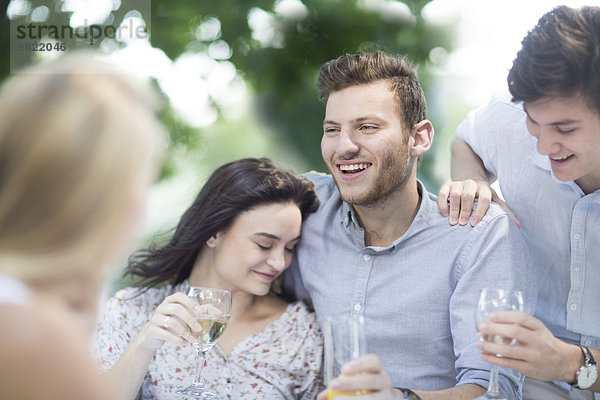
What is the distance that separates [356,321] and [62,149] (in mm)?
829

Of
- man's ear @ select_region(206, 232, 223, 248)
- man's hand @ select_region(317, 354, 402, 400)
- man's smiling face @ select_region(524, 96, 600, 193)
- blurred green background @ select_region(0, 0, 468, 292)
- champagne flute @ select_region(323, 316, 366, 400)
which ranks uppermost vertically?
blurred green background @ select_region(0, 0, 468, 292)

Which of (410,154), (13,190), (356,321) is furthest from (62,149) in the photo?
(410,154)

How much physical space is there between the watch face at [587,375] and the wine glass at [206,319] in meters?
1.18

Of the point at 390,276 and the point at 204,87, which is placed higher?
the point at 204,87

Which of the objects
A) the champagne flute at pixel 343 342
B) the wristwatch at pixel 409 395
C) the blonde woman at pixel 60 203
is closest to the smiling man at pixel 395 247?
the wristwatch at pixel 409 395

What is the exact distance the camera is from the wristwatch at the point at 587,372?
212 centimetres

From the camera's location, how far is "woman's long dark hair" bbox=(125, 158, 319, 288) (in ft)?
9.32

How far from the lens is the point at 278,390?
105 inches

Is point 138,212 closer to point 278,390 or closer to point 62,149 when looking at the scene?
point 62,149

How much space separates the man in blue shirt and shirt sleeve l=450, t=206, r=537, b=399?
0.37 ft

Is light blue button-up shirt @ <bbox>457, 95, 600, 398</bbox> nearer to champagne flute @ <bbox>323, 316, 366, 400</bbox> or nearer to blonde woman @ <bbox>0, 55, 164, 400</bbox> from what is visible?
champagne flute @ <bbox>323, 316, 366, 400</bbox>

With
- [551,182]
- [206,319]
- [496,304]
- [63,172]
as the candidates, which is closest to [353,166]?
[551,182]

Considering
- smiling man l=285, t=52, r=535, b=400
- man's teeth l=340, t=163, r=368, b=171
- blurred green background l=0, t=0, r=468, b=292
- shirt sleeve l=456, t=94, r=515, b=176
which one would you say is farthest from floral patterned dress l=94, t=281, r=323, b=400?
blurred green background l=0, t=0, r=468, b=292

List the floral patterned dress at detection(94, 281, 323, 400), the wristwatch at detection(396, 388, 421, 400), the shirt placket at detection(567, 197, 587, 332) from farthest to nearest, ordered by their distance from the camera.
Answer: the floral patterned dress at detection(94, 281, 323, 400), the shirt placket at detection(567, 197, 587, 332), the wristwatch at detection(396, 388, 421, 400)
